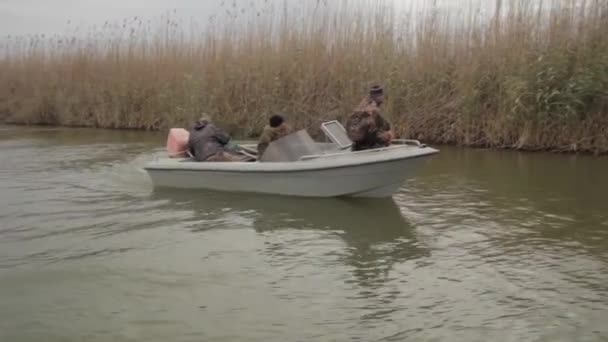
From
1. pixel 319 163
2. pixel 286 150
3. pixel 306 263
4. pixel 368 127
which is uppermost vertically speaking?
pixel 368 127

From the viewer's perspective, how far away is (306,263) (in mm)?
5566

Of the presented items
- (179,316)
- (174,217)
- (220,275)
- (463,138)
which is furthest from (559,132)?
(179,316)

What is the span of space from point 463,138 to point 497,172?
3278 mm

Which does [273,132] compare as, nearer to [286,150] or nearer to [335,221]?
[286,150]

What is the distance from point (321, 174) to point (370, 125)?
824 mm

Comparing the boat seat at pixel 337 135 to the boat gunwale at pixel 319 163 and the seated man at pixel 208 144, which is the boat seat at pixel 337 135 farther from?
the seated man at pixel 208 144

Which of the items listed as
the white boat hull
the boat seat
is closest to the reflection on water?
the white boat hull

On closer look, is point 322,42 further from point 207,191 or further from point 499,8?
point 207,191

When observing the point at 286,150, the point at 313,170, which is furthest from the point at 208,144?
the point at 313,170

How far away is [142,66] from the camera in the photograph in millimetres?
19812

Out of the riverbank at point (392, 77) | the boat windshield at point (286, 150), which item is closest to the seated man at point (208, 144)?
the boat windshield at point (286, 150)

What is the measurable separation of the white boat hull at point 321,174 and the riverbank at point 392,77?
5431 mm

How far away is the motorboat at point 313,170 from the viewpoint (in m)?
7.63

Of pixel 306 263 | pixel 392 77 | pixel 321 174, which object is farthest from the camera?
pixel 392 77
